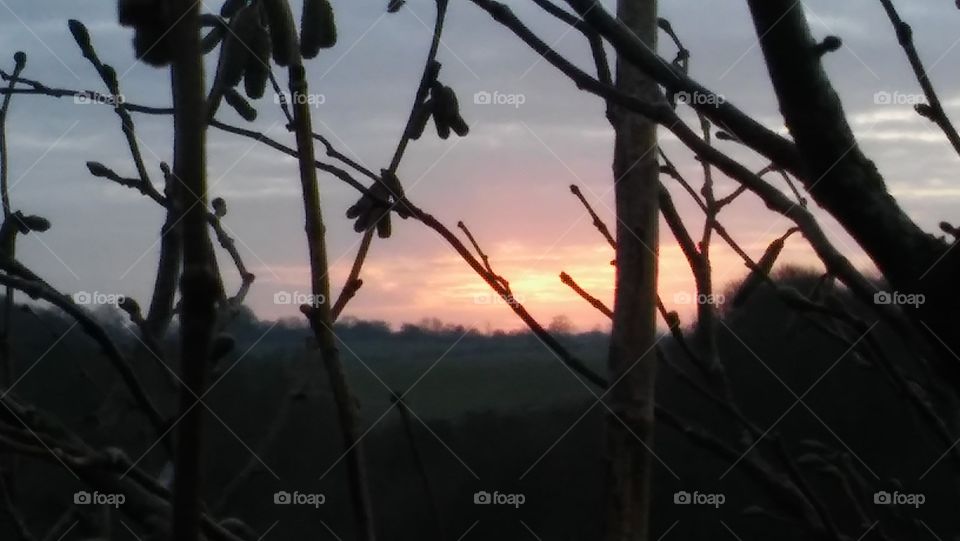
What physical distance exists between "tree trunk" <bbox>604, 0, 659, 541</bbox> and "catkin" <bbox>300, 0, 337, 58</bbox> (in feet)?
0.89

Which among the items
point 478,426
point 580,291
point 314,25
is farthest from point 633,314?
point 478,426

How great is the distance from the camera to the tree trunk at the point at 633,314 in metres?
0.70

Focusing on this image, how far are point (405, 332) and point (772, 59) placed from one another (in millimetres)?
562

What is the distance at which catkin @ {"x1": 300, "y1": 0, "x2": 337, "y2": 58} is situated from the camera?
0.68 m

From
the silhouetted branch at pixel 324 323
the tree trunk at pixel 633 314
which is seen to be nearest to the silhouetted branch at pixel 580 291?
the tree trunk at pixel 633 314

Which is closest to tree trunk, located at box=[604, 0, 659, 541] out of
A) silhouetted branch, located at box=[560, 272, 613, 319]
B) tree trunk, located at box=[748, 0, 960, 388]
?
silhouetted branch, located at box=[560, 272, 613, 319]

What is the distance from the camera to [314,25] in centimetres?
69

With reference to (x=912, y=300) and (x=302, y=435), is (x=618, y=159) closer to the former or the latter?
(x=912, y=300)

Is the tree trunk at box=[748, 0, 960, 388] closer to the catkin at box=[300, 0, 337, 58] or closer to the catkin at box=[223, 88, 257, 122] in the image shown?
the catkin at box=[300, 0, 337, 58]

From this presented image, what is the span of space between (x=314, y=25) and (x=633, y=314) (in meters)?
0.32

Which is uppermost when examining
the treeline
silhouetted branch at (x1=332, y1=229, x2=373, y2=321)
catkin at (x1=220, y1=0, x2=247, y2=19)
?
catkin at (x1=220, y1=0, x2=247, y2=19)

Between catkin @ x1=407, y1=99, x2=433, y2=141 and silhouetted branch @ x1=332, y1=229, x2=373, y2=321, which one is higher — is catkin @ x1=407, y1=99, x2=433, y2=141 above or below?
above

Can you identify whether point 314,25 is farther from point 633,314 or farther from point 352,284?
point 633,314

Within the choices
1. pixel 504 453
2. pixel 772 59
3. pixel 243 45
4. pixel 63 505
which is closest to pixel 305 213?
pixel 243 45
